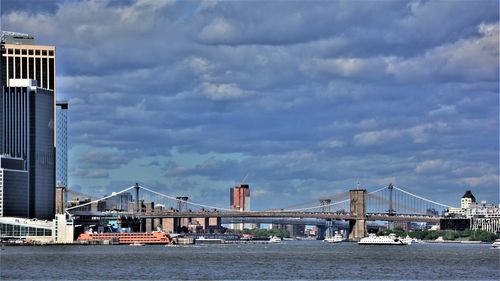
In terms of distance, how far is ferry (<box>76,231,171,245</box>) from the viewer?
17712cm

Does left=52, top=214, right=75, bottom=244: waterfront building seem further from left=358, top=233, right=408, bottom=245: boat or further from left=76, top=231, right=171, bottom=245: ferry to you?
left=358, top=233, right=408, bottom=245: boat

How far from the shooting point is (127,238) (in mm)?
179500

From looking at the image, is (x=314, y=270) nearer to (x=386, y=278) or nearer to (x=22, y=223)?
(x=386, y=278)

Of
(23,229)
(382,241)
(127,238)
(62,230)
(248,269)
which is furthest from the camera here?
(23,229)

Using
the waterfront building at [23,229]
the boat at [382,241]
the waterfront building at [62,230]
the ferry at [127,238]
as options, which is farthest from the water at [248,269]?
the waterfront building at [23,229]

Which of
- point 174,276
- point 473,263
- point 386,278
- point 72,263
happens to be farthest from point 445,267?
point 72,263

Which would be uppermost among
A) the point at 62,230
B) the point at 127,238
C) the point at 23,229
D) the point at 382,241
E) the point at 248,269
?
the point at 23,229

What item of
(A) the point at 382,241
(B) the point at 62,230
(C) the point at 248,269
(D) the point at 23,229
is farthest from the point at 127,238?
(C) the point at 248,269

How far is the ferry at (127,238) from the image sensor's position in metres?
177

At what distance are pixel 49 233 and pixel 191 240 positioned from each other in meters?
22.5

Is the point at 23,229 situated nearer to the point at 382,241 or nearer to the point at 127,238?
the point at 127,238

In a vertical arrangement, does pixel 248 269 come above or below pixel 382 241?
above

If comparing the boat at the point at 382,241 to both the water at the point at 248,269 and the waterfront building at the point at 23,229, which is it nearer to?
the waterfront building at the point at 23,229

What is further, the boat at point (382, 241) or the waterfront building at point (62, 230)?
the waterfront building at point (62, 230)
